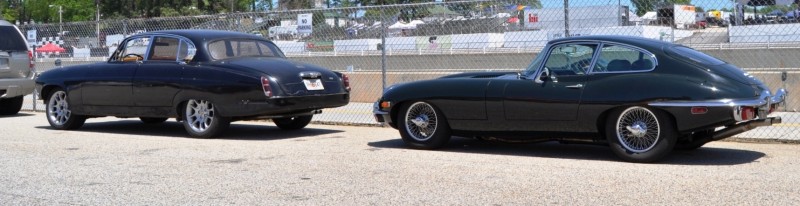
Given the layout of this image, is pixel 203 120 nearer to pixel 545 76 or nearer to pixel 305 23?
pixel 305 23

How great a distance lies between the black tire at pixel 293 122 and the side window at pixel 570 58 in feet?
13.6

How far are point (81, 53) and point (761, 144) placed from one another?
40.3 feet

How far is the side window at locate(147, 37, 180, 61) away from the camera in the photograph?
10.9 metres

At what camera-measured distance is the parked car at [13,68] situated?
14625mm

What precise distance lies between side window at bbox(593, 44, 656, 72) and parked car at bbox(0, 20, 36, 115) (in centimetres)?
1003

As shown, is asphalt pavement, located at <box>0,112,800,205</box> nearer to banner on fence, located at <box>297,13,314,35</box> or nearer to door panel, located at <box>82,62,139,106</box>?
door panel, located at <box>82,62,139,106</box>

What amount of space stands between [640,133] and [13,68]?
34.7ft

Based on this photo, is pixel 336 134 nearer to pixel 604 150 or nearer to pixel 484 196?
pixel 604 150

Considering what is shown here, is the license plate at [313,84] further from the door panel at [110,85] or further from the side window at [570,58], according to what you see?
the side window at [570,58]

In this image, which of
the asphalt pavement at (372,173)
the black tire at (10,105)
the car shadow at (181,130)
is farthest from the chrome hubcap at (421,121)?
the black tire at (10,105)

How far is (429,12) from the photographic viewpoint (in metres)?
Answer: 12.3

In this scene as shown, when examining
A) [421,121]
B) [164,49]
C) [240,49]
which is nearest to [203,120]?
[240,49]

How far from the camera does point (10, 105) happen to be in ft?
50.7

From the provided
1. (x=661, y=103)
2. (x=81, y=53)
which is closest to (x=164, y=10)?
(x=81, y=53)
